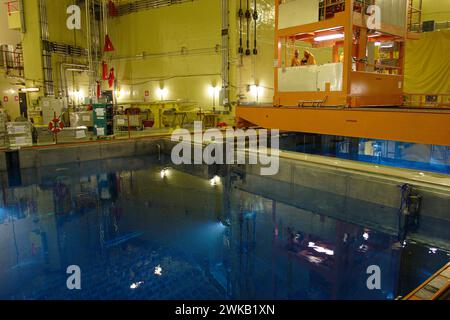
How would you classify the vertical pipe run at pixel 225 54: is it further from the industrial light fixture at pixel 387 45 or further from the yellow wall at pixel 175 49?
the industrial light fixture at pixel 387 45

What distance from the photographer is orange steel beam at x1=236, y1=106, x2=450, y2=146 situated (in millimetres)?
5874

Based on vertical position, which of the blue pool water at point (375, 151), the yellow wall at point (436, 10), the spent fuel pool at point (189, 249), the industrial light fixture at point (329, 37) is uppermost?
the yellow wall at point (436, 10)

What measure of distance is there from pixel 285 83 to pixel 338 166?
2.78 metres

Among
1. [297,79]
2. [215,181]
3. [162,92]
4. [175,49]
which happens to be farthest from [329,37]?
[162,92]

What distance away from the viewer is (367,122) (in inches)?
269

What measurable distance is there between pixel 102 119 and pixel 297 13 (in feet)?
23.0

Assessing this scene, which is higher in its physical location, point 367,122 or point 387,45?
point 387,45

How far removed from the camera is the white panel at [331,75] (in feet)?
24.9

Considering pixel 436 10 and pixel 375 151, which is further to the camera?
pixel 436 10

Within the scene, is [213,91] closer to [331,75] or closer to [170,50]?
[170,50]

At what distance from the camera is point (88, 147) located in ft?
36.1

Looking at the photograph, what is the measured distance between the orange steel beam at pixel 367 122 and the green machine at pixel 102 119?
5.21 metres

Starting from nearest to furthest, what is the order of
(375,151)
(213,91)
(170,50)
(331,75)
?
(331,75), (375,151), (213,91), (170,50)

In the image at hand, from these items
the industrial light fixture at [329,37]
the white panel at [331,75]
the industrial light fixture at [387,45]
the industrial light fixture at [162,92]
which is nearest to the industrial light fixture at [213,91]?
the industrial light fixture at [162,92]
